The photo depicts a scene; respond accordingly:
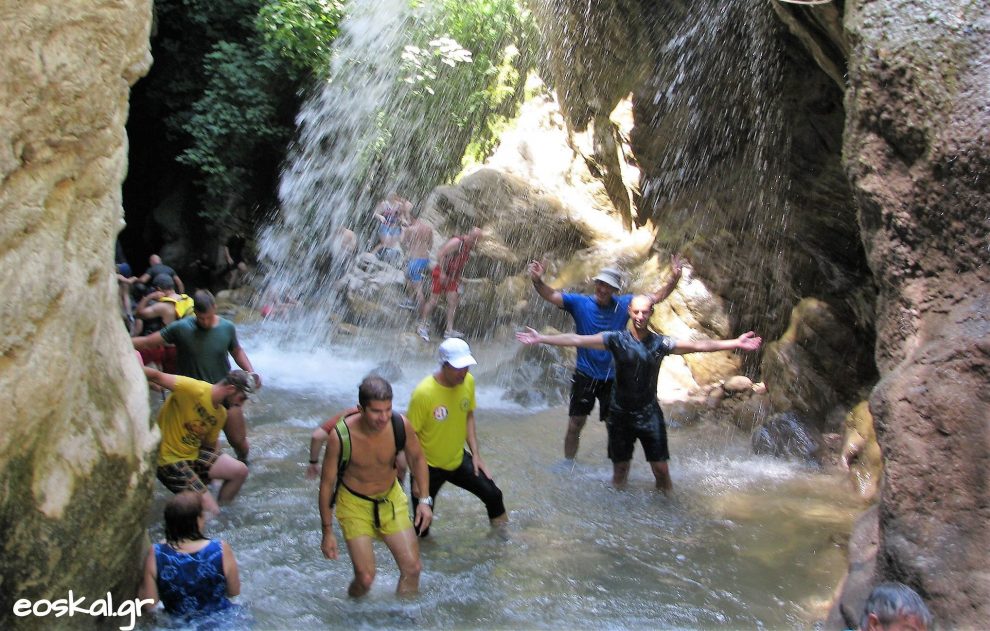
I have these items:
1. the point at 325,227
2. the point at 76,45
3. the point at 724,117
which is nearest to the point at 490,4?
the point at 325,227

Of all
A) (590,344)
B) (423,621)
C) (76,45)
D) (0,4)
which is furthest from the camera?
(590,344)

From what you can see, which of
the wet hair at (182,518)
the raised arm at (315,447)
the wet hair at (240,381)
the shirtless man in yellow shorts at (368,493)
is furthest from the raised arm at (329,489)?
the wet hair at (240,381)

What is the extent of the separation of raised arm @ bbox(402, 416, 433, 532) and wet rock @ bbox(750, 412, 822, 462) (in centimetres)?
417

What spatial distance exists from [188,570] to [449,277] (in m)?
8.59

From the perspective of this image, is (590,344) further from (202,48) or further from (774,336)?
(202,48)

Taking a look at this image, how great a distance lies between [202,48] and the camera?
57.9 feet

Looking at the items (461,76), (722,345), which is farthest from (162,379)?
(461,76)

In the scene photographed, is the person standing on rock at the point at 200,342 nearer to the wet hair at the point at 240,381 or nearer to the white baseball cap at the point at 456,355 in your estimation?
the wet hair at the point at 240,381

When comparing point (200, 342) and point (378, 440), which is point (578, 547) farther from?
point (200, 342)

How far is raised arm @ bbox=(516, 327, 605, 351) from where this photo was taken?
610cm

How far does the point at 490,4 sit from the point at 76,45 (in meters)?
13.3

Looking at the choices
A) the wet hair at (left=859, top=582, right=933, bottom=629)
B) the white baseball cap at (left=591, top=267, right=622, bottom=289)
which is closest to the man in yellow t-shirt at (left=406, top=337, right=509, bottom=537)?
the white baseball cap at (left=591, top=267, right=622, bottom=289)

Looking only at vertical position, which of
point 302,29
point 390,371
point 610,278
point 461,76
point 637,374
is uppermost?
point 302,29

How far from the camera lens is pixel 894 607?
3000 millimetres
